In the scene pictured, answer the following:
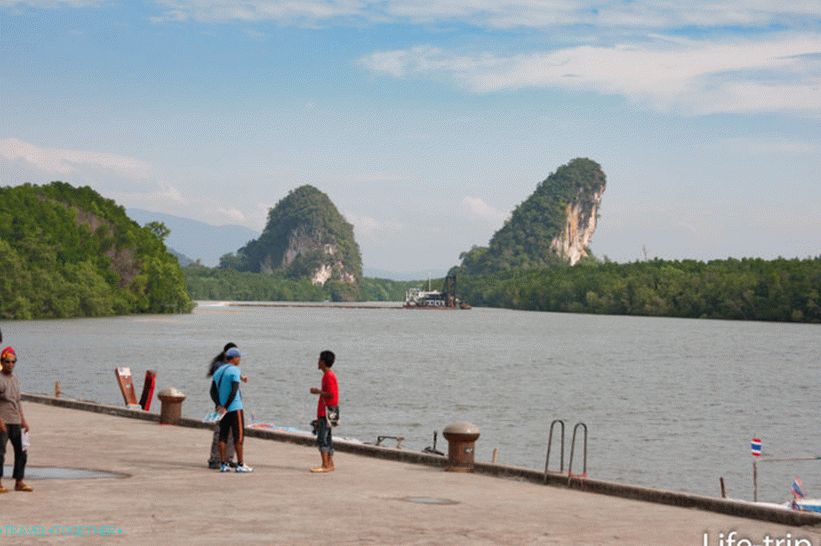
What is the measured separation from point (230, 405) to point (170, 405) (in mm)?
8038

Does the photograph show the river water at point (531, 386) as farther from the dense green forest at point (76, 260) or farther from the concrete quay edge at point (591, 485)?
the dense green forest at point (76, 260)

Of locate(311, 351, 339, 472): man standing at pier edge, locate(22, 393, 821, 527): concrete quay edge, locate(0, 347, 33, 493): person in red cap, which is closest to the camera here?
locate(0, 347, 33, 493): person in red cap

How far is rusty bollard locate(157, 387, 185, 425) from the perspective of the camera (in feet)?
85.5

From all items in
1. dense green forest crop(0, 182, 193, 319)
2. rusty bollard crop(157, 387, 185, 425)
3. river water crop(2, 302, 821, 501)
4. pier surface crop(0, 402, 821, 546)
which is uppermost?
dense green forest crop(0, 182, 193, 319)

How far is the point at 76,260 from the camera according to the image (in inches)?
5886

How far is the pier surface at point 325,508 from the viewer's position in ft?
45.0

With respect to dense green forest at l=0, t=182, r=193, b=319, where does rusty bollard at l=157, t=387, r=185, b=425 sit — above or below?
below

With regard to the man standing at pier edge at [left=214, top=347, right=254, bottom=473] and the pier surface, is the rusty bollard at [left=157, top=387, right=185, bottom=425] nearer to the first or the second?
the pier surface

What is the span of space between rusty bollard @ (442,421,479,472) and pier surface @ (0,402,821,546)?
1.37ft

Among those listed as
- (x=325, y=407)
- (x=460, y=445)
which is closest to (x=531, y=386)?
(x=460, y=445)

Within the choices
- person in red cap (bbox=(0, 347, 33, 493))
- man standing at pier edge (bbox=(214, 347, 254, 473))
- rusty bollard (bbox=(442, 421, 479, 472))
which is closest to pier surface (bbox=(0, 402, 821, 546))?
man standing at pier edge (bbox=(214, 347, 254, 473))

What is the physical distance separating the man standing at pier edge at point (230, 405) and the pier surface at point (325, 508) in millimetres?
300

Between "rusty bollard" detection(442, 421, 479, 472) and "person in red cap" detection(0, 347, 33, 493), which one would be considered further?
"rusty bollard" detection(442, 421, 479, 472)

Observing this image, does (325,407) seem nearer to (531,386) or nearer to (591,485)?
(591,485)
